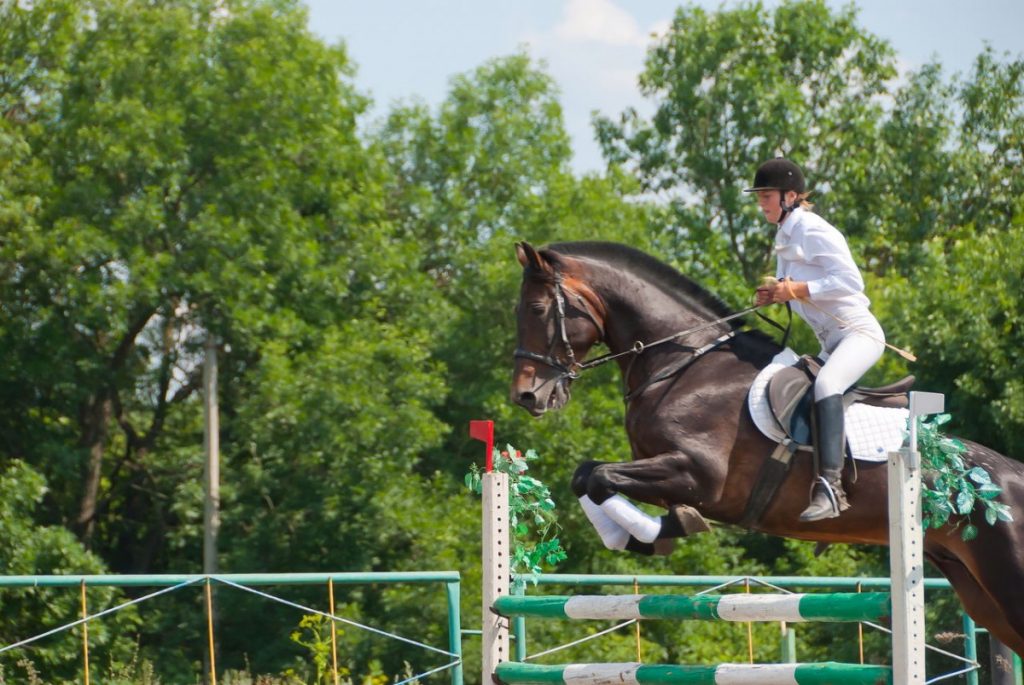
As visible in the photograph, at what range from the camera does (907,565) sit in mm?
4262

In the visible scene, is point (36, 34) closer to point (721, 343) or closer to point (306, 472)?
point (306, 472)

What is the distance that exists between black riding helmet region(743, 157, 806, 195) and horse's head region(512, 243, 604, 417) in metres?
0.83

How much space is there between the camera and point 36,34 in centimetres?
2203

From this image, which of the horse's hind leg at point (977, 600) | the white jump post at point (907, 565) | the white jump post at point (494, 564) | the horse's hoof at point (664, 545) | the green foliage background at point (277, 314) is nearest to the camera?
the white jump post at point (907, 565)

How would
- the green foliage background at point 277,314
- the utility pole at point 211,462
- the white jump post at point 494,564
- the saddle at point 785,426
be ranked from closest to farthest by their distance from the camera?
the white jump post at point 494,564 < the saddle at point 785,426 < the green foliage background at point 277,314 < the utility pole at point 211,462

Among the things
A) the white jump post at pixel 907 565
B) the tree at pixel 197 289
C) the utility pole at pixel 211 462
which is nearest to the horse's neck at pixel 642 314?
the white jump post at pixel 907 565

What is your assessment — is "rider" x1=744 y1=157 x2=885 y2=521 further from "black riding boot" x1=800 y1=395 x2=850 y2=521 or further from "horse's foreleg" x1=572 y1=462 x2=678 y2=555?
"horse's foreleg" x1=572 y1=462 x2=678 y2=555

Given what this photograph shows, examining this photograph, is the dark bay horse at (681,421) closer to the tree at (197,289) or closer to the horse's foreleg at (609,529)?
the horse's foreleg at (609,529)

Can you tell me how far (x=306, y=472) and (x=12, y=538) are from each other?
416 cm

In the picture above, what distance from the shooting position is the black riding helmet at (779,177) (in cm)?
591

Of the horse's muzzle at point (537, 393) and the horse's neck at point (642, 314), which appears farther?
the horse's neck at point (642, 314)

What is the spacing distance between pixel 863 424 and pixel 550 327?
1.31 metres

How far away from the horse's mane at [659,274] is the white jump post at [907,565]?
180 cm

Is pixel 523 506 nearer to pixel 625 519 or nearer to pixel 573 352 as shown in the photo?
pixel 625 519
